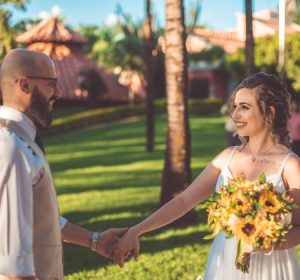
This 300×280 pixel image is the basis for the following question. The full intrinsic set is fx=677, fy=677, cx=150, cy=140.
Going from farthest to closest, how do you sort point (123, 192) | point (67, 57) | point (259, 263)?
1. point (67, 57)
2. point (123, 192)
3. point (259, 263)

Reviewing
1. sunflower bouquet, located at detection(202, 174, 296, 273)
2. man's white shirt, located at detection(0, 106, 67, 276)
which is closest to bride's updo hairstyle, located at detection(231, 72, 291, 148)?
sunflower bouquet, located at detection(202, 174, 296, 273)

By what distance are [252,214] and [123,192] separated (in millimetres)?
13046

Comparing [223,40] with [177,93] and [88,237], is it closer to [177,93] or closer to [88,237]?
[177,93]

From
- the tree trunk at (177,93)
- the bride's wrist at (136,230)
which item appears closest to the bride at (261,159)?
the bride's wrist at (136,230)

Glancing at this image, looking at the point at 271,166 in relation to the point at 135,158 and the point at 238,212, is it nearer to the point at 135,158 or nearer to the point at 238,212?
the point at 238,212

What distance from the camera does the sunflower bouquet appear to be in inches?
139

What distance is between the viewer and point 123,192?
16531 millimetres

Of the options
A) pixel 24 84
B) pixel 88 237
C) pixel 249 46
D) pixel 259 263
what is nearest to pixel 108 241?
pixel 88 237

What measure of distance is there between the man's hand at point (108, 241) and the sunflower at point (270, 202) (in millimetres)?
1340

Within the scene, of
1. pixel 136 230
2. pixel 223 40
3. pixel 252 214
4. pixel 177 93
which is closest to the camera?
pixel 252 214

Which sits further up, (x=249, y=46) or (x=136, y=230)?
(x=249, y=46)

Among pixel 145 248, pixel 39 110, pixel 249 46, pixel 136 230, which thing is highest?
pixel 39 110

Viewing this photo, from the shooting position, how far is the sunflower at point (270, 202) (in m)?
3.57

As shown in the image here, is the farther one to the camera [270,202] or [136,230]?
[136,230]
